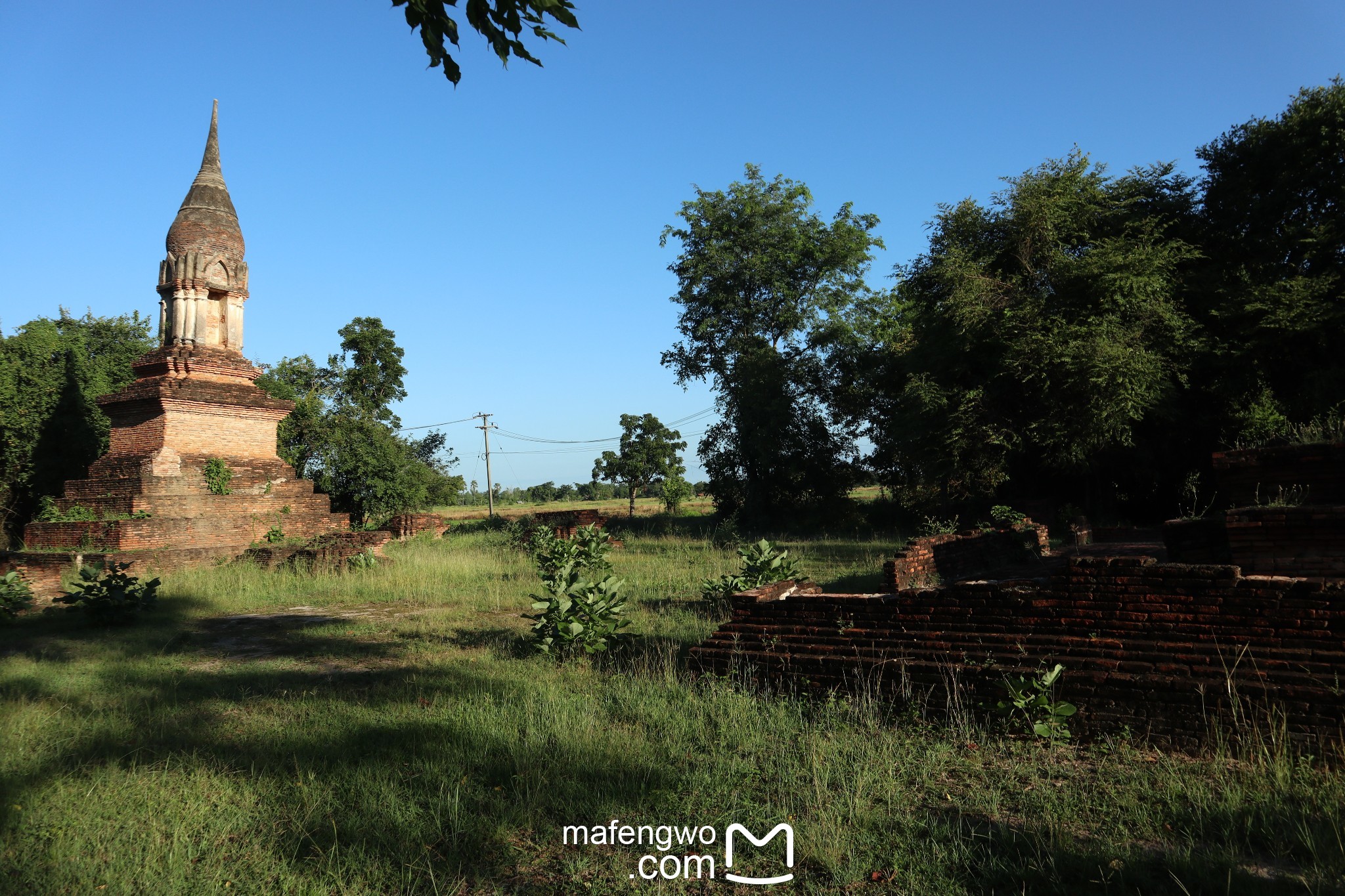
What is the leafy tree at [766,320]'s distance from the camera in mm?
28547

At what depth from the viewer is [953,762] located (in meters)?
4.45

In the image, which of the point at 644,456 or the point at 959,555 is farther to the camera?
the point at 644,456

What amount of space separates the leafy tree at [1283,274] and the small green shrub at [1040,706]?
16.5 metres

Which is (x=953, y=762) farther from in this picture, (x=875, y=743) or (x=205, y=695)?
(x=205, y=695)

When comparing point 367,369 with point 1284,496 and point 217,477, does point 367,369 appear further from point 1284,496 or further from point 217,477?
point 1284,496

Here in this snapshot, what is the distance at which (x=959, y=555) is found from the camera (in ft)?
34.8

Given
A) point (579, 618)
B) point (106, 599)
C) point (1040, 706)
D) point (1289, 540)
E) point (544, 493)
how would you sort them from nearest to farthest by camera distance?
point (1040, 706), point (1289, 540), point (579, 618), point (106, 599), point (544, 493)

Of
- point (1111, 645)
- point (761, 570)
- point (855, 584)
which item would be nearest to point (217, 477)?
point (761, 570)

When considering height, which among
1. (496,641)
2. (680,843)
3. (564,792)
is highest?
(496,641)

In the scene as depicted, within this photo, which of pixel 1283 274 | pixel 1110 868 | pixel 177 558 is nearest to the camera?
pixel 1110 868

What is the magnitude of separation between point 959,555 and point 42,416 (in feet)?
73.1

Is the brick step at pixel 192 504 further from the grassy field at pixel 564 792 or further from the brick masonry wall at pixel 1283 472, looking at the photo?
the brick masonry wall at pixel 1283 472

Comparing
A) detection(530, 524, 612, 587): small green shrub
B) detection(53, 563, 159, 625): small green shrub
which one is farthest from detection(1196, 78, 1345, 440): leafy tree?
detection(53, 563, 159, 625): small green shrub

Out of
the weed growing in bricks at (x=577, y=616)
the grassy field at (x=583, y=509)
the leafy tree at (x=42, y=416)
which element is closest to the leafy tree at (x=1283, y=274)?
the weed growing in bricks at (x=577, y=616)
